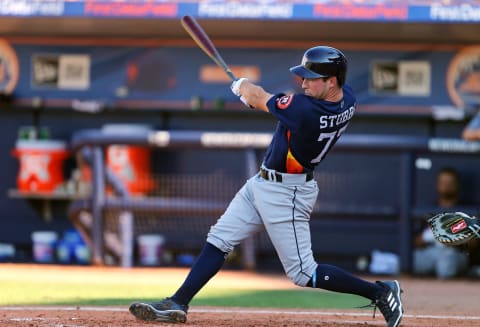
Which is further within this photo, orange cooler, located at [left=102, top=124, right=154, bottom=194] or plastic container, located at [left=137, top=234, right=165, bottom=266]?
orange cooler, located at [left=102, top=124, right=154, bottom=194]

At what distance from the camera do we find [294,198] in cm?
521

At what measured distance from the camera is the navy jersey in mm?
4957

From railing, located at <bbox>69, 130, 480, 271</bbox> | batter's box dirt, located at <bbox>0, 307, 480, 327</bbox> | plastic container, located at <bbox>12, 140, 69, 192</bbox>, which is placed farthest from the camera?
plastic container, located at <bbox>12, 140, 69, 192</bbox>

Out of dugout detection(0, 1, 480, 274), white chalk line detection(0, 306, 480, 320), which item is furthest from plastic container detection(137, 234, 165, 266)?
white chalk line detection(0, 306, 480, 320)

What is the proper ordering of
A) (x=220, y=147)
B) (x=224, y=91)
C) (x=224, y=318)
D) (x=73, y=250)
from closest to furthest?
(x=224, y=318)
(x=220, y=147)
(x=224, y=91)
(x=73, y=250)

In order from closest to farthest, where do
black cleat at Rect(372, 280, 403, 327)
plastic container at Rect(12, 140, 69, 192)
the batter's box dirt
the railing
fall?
black cleat at Rect(372, 280, 403, 327), the batter's box dirt, the railing, plastic container at Rect(12, 140, 69, 192)

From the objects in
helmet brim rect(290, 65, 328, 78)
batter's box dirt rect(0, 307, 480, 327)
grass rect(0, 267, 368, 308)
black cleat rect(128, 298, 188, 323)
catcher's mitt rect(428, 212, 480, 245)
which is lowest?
grass rect(0, 267, 368, 308)

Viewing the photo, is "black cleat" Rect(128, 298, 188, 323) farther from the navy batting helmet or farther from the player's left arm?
the navy batting helmet

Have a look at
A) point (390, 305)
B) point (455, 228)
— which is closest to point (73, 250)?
point (390, 305)

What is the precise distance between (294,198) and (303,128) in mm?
409

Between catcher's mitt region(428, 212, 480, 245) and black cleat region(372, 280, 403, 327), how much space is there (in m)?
0.36

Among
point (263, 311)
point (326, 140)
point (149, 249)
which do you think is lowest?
point (149, 249)

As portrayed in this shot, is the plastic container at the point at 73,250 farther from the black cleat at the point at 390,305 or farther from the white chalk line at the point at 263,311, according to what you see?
the black cleat at the point at 390,305

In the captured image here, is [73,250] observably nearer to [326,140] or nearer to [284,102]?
[326,140]
